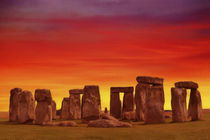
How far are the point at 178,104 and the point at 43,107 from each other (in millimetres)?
7970

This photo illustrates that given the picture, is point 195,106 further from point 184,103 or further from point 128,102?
point 128,102

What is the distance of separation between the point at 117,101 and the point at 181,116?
981 cm

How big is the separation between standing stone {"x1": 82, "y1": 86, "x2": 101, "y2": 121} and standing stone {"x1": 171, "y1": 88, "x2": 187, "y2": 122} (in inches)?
183

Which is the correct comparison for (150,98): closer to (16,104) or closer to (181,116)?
(181,116)

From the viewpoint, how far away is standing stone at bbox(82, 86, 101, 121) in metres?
22.5

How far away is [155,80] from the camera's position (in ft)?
78.0

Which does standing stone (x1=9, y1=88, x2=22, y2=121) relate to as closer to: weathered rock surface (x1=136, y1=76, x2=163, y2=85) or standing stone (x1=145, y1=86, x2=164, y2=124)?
weathered rock surface (x1=136, y1=76, x2=163, y2=85)

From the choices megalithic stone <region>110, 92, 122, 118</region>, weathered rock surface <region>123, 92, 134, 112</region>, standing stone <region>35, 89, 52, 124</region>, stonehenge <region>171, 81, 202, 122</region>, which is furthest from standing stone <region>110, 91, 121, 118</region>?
standing stone <region>35, 89, 52, 124</region>

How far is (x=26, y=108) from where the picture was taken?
22.2 meters

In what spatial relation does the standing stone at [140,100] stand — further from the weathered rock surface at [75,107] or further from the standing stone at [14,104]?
the standing stone at [14,104]

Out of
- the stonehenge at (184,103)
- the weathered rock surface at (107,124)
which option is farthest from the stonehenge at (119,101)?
the weathered rock surface at (107,124)

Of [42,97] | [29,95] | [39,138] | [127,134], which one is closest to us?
[39,138]

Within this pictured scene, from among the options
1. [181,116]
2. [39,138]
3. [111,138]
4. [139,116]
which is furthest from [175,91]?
[39,138]

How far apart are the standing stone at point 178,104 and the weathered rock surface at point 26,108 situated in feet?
28.6
